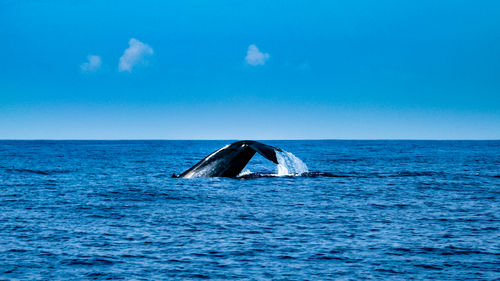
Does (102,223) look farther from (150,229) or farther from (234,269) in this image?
(234,269)

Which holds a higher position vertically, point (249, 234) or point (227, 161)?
point (227, 161)

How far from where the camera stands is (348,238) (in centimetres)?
1062

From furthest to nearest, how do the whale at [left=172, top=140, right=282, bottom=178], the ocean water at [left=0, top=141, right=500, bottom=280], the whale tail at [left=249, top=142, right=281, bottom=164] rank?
the whale at [left=172, top=140, right=282, bottom=178], the whale tail at [left=249, top=142, right=281, bottom=164], the ocean water at [left=0, top=141, right=500, bottom=280]

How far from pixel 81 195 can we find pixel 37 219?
17.8 feet

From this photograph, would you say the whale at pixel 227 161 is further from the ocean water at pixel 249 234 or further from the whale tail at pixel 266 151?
the ocean water at pixel 249 234

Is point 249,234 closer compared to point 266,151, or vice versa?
point 249,234

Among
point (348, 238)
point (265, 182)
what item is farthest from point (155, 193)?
point (348, 238)

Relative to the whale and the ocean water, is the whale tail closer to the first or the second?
the whale

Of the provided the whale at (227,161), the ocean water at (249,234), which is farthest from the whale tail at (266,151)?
the ocean water at (249,234)

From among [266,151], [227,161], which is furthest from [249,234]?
[227,161]

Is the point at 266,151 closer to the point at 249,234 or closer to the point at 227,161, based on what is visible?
the point at 227,161

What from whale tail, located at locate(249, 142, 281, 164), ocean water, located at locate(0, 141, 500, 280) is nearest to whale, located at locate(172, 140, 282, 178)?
whale tail, located at locate(249, 142, 281, 164)

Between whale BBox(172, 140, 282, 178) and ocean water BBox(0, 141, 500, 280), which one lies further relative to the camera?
whale BBox(172, 140, 282, 178)

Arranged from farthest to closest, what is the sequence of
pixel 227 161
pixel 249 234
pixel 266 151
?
pixel 227 161
pixel 266 151
pixel 249 234
